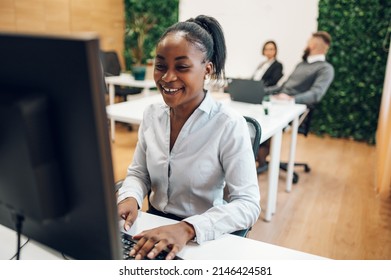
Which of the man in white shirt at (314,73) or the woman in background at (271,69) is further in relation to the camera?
the woman in background at (271,69)

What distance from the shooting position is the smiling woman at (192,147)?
1081 millimetres

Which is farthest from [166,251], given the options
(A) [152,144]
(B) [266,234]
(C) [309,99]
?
(C) [309,99]

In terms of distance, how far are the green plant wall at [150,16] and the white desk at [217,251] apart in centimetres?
512

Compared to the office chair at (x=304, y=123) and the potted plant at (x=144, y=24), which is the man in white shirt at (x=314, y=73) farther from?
the potted plant at (x=144, y=24)

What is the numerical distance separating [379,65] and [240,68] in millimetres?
1782

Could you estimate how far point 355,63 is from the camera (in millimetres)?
4453

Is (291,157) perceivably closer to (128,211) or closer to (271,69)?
(271,69)

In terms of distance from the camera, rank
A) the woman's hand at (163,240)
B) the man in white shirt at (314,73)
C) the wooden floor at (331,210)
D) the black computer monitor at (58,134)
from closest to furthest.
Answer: the black computer monitor at (58,134)
the woman's hand at (163,240)
the wooden floor at (331,210)
the man in white shirt at (314,73)

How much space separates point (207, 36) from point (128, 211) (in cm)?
61

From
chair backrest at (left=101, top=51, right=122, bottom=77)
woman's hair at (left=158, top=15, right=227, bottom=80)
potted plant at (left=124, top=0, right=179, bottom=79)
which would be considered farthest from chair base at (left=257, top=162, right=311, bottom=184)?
potted plant at (left=124, top=0, right=179, bottom=79)

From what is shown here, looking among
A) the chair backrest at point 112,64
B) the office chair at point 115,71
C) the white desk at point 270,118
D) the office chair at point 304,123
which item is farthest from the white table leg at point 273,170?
the chair backrest at point 112,64

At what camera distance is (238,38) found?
5.10 m

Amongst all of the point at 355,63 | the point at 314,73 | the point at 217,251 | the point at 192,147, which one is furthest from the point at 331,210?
the point at 355,63

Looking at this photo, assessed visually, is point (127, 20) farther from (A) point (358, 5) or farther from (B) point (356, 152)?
(B) point (356, 152)
